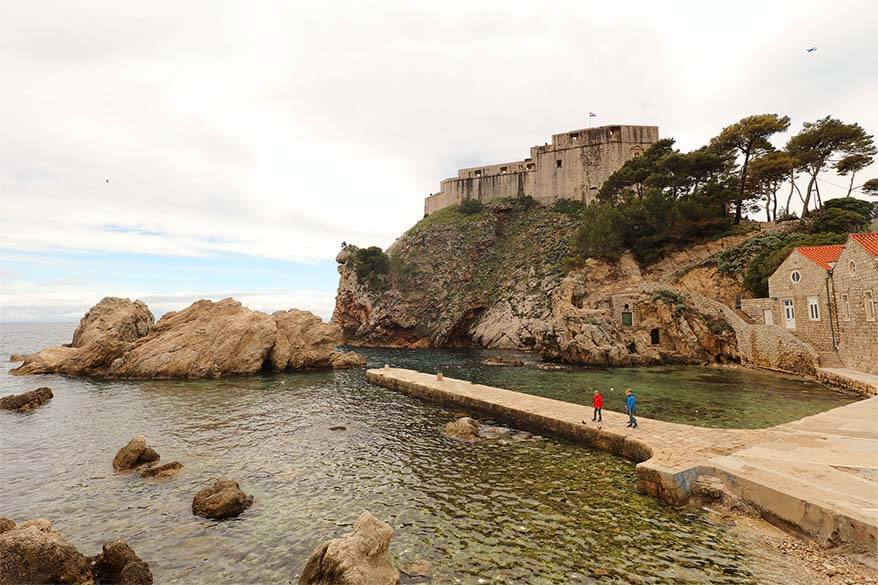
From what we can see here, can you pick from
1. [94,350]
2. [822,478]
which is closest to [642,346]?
[822,478]

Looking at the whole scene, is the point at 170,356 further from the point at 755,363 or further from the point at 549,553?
the point at 755,363

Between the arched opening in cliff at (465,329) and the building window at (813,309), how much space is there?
43213mm

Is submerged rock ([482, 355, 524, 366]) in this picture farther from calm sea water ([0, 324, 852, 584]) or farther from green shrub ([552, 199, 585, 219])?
green shrub ([552, 199, 585, 219])

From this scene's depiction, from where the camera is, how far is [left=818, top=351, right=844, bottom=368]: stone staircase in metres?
26.3

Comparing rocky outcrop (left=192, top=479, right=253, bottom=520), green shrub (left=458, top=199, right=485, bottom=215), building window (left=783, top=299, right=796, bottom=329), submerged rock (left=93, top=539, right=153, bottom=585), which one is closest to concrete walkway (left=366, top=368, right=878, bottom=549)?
rocky outcrop (left=192, top=479, right=253, bottom=520)

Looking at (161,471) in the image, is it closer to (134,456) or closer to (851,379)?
(134,456)

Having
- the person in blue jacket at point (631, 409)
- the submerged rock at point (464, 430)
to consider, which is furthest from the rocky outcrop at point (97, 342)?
the person in blue jacket at point (631, 409)

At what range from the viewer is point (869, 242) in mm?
22672

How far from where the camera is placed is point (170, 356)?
117 feet

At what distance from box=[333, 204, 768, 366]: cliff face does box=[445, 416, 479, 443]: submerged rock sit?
78.6 feet

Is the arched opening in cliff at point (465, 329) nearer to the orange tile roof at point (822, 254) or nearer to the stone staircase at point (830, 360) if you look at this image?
the orange tile roof at point (822, 254)

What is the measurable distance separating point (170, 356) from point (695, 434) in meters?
38.6

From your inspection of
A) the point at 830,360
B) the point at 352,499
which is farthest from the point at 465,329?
the point at 352,499

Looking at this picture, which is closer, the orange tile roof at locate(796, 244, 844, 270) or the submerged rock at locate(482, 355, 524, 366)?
the orange tile roof at locate(796, 244, 844, 270)
